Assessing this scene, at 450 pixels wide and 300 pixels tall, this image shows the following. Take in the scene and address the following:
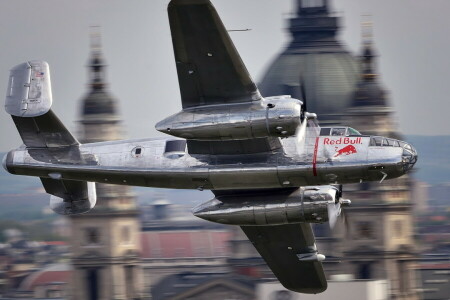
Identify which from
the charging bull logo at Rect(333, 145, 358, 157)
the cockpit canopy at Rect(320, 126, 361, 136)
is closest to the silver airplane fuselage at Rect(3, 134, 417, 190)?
the charging bull logo at Rect(333, 145, 358, 157)

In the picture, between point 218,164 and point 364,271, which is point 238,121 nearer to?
point 218,164

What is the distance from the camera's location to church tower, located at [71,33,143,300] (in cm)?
15525

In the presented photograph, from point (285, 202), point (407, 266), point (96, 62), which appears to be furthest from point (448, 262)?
point (285, 202)

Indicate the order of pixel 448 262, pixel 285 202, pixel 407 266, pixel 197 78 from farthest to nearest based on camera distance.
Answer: pixel 448 262 < pixel 407 266 < pixel 285 202 < pixel 197 78

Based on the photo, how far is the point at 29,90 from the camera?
59281mm

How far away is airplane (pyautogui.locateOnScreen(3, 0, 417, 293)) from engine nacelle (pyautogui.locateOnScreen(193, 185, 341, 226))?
0.04 metres

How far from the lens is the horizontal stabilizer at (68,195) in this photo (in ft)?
203

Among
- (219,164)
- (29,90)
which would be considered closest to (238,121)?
(219,164)

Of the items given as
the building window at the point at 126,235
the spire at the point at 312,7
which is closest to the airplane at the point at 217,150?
the building window at the point at 126,235

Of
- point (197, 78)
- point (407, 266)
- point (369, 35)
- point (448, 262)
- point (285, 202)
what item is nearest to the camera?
point (197, 78)

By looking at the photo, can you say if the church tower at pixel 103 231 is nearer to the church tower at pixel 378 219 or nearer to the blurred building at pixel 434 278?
the church tower at pixel 378 219

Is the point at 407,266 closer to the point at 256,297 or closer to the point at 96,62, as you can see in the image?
the point at 256,297

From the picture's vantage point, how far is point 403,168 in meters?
56.1

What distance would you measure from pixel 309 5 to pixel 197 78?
121955mm
